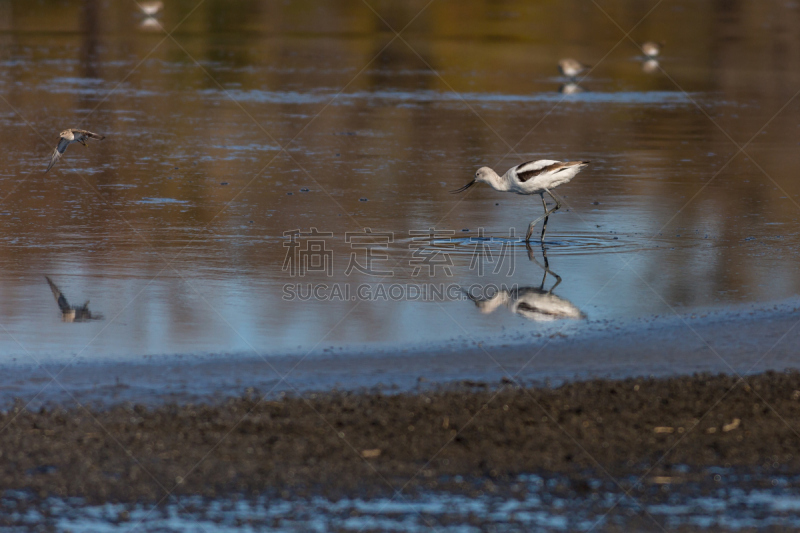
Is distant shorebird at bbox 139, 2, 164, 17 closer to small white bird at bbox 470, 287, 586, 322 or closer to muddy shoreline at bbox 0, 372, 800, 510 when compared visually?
small white bird at bbox 470, 287, 586, 322

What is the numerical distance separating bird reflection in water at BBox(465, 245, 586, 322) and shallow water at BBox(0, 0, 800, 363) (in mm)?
34

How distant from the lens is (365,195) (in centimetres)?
1382

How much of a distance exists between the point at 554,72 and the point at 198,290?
20160mm

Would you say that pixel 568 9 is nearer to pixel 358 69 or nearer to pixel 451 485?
pixel 358 69

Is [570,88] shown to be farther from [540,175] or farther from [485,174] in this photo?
[540,175]

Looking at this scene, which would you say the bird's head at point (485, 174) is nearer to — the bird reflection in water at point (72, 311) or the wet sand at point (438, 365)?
the wet sand at point (438, 365)

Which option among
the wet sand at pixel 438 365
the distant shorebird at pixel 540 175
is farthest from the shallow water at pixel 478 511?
the distant shorebird at pixel 540 175

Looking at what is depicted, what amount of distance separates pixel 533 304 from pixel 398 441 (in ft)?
11.3

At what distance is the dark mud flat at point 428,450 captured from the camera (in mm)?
5379

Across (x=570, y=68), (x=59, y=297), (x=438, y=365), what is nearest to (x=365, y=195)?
(x=59, y=297)

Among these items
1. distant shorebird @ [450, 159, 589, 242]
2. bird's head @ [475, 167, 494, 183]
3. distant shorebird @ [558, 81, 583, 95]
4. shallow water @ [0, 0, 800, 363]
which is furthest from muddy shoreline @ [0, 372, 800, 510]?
distant shorebird @ [558, 81, 583, 95]

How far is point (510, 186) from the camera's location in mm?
11891

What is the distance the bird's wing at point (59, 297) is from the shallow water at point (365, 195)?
0.23 ft

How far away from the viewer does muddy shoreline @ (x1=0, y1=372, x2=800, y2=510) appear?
18.1 ft
